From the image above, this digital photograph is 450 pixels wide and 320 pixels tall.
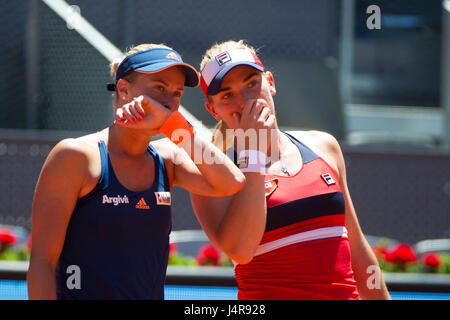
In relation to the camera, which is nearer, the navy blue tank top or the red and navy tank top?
the navy blue tank top

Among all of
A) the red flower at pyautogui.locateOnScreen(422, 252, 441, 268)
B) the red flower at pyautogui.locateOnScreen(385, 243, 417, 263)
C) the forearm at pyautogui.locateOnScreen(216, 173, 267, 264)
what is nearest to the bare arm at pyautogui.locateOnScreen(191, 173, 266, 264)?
the forearm at pyautogui.locateOnScreen(216, 173, 267, 264)

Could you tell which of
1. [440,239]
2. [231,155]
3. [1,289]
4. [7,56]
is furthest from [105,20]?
[231,155]

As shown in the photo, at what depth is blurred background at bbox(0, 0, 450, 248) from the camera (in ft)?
20.7

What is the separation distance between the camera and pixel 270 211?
2006mm

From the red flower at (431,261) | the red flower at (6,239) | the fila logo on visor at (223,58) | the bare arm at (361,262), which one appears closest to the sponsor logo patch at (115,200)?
the fila logo on visor at (223,58)

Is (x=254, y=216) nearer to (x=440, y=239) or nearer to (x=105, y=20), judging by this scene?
(x=440, y=239)

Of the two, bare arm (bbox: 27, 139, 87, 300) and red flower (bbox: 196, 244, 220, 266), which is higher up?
bare arm (bbox: 27, 139, 87, 300)

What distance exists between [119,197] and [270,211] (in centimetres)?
48

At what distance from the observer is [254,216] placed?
192 centimetres

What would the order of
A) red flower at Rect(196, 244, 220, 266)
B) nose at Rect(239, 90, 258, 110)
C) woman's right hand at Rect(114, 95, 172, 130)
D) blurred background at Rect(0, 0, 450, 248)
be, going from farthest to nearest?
blurred background at Rect(0, 0, 450, 248)
red flower at Rect(196, 244, 220, 266)
nose at Rect(239, 90, 258, 110)
woman's right hand at Rect(114, 95, 172, 130)

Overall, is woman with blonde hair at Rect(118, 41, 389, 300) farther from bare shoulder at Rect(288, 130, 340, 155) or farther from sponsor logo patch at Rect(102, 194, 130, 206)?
sponsor logo patch at Rect(102, 194, 130, 206)

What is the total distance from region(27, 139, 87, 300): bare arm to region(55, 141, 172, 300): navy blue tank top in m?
0.04

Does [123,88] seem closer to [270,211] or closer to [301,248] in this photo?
[270,211]
